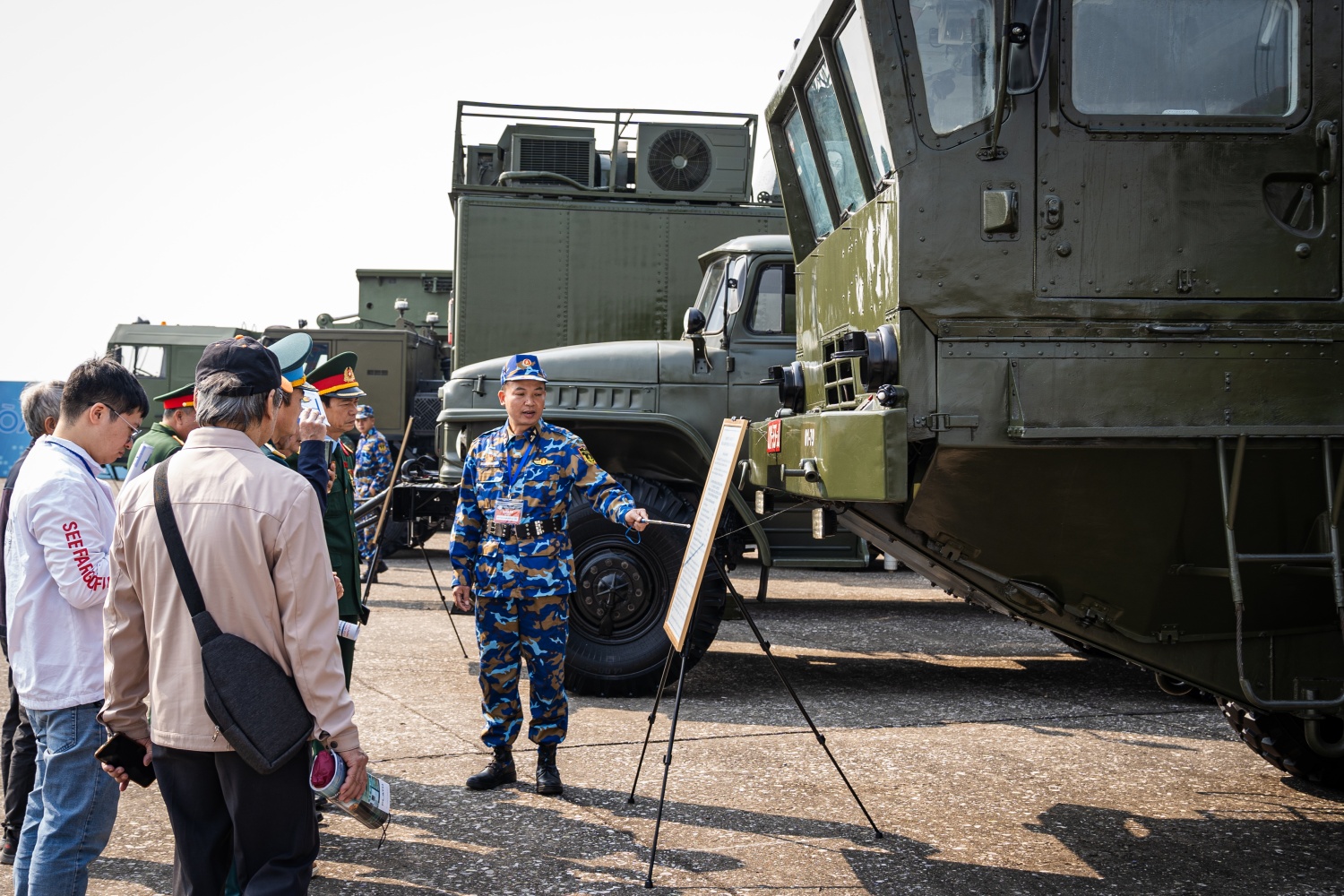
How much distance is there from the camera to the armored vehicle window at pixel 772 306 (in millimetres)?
7469

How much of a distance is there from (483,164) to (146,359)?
348 inches

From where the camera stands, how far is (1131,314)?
4012 millimetres

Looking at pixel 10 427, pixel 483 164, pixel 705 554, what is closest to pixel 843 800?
pixel 705 554

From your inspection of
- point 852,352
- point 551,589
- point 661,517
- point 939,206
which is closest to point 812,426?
point 852,352

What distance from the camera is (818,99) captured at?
539cm

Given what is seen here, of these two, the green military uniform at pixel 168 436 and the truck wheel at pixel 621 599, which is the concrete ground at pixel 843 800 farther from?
the green military uniform at pixel 168 436

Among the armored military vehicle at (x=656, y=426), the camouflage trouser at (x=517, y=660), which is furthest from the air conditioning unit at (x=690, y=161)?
the camouflage trouser at (x=517, y=660)

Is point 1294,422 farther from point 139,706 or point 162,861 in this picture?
point 162,861

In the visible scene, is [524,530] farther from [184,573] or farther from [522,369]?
[184,573]

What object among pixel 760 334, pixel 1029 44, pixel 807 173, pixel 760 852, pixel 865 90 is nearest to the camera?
pixel 1029 44

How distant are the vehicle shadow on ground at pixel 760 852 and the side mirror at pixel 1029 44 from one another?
275 cm

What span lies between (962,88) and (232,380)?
2803mm

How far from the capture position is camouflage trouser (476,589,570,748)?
4.91 metres

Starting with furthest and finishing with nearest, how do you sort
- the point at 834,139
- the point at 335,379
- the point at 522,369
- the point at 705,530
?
the point at 834,139, the point at 522,369, the point at 335,379, the point at 705,530
